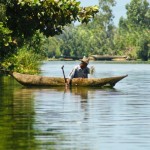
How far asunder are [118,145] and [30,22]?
79.4ft

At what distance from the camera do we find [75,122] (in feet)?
65.1

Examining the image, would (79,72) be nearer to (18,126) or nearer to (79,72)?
(79,72)

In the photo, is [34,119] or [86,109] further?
[86,109]

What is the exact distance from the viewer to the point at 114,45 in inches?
7141

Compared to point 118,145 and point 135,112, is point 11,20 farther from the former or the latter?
point 118,145

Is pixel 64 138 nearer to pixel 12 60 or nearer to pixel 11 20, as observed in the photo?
pixel 11 20

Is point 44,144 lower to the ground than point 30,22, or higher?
lower

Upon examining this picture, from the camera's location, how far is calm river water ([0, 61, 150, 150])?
51.4 ft

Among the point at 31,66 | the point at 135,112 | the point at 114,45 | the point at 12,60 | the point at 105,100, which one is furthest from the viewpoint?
the point at 114,45

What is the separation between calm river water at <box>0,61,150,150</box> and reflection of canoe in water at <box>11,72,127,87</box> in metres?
6.89

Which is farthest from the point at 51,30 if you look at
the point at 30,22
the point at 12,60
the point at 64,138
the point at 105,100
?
the point at 64,138

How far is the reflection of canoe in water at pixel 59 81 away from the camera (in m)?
38.5

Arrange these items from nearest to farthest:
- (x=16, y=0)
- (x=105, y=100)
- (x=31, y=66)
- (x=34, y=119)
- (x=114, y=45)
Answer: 1. (x=34, y=119)
2. (x=105, y=100)
3. (x=16, y=0)
4. (x=31, y=66)
5. (x=114, y=45)

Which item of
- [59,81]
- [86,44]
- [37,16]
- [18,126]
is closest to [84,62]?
[59,81]
